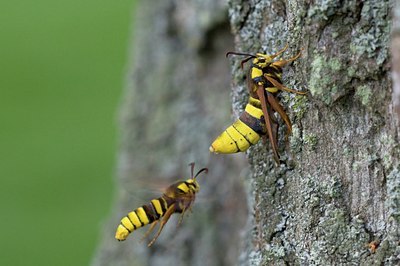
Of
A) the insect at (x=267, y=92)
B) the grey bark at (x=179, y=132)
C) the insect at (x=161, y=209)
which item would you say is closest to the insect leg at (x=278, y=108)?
the insect at (x=267, y=92)

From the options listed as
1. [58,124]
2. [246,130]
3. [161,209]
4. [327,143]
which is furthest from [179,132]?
[58,124]

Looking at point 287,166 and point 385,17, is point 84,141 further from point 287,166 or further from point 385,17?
point 385,17

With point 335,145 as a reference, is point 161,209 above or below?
above

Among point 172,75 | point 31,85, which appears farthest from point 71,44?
point 172,75

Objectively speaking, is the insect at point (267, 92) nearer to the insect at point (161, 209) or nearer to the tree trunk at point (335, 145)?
the tree trunk at point (335, 145)

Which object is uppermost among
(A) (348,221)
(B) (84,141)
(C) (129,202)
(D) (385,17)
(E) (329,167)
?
(B) (84,141)

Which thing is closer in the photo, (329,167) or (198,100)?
(329,167)

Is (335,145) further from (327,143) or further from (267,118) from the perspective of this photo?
(267,118)
